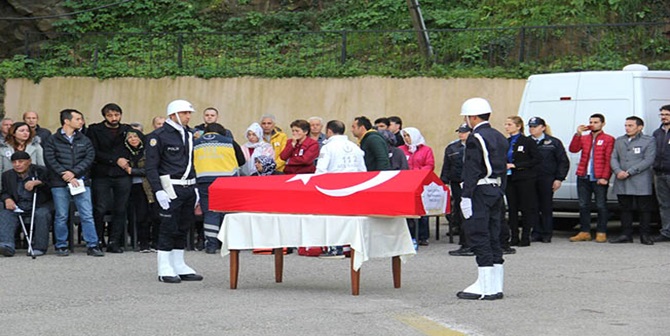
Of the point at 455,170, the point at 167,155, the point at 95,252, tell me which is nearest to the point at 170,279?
the point at 167,155

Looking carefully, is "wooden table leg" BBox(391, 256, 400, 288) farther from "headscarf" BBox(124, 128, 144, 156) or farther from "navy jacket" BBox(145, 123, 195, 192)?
"headscarf" BBox(124, 128, 144, 156)

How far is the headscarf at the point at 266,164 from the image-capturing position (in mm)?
18312

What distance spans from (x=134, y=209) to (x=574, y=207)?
7171 mm

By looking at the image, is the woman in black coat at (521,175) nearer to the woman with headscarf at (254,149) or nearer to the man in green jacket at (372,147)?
the man in green jacket at (372,147)

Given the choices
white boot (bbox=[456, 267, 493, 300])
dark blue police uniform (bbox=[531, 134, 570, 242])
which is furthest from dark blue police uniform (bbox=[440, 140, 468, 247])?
white boot (bbox=[456, 267, 493, 300])

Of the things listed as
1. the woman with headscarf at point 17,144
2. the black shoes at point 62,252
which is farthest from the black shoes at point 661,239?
the woman with headscarf at point 17,144

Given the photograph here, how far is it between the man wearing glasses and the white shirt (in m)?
5.54

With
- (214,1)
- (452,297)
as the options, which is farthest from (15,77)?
(452,297)

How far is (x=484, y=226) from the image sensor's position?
41.2 feet

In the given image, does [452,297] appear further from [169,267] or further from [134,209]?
[134,209]

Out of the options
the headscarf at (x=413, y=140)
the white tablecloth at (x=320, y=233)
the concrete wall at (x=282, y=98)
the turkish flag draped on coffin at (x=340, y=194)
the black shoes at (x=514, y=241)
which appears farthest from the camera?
the concrete wall at (x=282, y=98)

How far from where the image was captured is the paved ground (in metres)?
10.6

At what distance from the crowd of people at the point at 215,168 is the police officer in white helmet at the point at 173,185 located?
13 mm

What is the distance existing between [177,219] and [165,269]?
58cm
